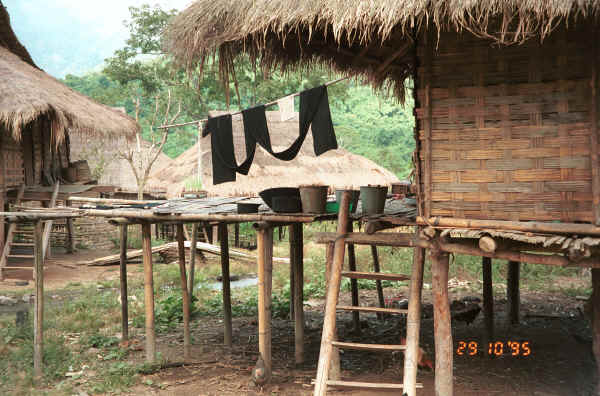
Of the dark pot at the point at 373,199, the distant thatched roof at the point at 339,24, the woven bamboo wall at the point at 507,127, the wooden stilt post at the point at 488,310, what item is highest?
the distant thatched roof at the point at 339,24

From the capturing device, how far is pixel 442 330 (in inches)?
177

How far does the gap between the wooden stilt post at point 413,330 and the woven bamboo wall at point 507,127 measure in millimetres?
553

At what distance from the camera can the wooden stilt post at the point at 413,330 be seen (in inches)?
168

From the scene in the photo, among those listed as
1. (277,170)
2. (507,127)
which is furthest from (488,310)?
(277,170)

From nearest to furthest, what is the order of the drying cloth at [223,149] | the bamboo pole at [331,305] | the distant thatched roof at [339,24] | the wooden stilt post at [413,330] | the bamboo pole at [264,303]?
the distant thatched roof at [339,24] → the wooden stilt post at [413,330] → the bamboo pole at [331,305] → the bamboo pole at [264,303] → the drying cloth at [223,149]

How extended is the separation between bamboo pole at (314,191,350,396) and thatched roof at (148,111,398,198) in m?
9.59

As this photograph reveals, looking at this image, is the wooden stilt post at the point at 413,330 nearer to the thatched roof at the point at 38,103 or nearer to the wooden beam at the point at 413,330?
the wooden beam at the point at 413,330

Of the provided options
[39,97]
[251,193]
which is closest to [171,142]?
[251,193]

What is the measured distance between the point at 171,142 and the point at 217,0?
70.3 feet

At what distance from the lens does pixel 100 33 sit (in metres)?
70.1

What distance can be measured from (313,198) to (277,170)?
10302mm

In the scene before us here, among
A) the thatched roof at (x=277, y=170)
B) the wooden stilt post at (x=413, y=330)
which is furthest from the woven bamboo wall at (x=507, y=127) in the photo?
the thatched roof at (x=277, y=170)

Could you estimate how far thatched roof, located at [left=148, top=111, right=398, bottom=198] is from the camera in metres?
14.9

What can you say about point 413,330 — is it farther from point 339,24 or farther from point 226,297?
point 226,297
